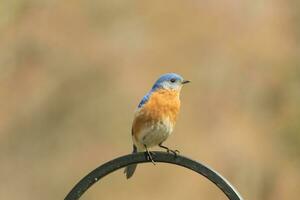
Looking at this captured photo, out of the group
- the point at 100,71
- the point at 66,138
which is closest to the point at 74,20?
the point at 100,71

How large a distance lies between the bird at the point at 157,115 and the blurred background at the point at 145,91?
18.5 feet

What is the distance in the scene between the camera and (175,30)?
1262 centimetres

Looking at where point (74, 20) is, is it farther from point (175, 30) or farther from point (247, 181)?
point (247, 181)

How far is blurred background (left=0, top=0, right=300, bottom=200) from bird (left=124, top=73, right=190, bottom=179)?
5.64m

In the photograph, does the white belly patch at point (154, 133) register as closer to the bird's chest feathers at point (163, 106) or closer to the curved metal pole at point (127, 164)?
the bird's chest feathers at point (163, 106)

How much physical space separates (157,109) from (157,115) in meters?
0.04

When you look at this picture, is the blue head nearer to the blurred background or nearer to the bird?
the bird

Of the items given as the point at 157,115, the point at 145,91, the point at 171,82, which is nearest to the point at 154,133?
the point at 157,115

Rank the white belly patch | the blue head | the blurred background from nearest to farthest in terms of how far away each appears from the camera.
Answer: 1. the white belly patch
2. the blue head
3. the blurred background

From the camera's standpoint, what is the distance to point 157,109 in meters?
5.07

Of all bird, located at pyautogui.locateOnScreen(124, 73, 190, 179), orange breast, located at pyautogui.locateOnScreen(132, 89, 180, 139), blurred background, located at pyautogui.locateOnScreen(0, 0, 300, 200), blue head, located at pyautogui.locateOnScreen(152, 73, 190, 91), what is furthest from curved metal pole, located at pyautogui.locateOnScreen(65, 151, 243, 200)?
blurred background, located at pyautogui.locateOnScreen(0, 0, 300, 200)

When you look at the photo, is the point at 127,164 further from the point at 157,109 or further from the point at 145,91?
the point at 145,91

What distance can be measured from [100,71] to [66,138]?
1.18m

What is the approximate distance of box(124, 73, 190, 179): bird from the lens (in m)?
4.99
